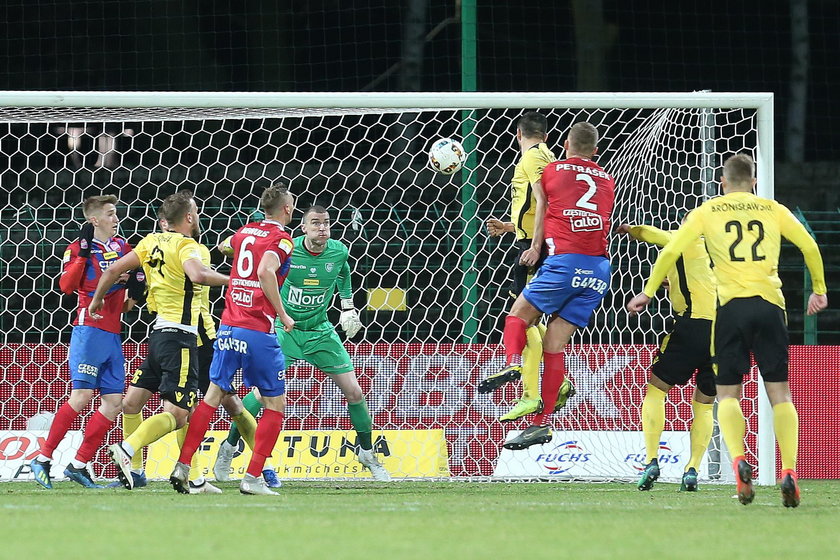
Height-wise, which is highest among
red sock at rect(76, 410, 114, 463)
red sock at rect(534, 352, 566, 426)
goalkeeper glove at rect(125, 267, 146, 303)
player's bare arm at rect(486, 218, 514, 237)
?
player's bare arm at rect(486, 218, 514, 237)

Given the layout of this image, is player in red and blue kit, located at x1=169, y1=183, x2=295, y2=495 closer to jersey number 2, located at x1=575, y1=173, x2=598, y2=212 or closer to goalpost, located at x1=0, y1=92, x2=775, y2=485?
goalpost, located at x1=0, y1=92, x2=775, y2=485

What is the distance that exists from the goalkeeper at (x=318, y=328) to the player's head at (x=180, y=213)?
3.59 feet

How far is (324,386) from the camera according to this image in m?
10.3

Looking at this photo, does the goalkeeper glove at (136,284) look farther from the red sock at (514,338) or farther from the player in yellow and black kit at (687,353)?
the player in yellow and black kit at (687,353)

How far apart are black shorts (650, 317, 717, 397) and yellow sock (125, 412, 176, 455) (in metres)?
3.31

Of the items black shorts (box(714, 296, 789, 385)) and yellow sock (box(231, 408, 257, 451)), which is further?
yellow sock (box(231, 408, 257, 451))

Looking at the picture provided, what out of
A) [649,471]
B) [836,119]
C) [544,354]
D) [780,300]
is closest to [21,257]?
[544,354]

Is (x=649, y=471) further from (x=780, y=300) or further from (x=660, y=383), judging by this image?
(x=780, y=300)

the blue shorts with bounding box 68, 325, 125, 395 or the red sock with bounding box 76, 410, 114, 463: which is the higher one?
the blue shorts with bounding box 68, 325, 125, 395

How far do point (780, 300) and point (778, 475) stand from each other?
11.7 ft

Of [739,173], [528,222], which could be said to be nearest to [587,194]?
[528,222]

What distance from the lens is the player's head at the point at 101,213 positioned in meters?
8.74

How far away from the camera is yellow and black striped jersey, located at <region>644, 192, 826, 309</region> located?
708 cm

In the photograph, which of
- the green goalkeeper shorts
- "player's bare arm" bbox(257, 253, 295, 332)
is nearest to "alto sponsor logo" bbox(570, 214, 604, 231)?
"player's bare arm" bbox(257, 253, 295, 332)
